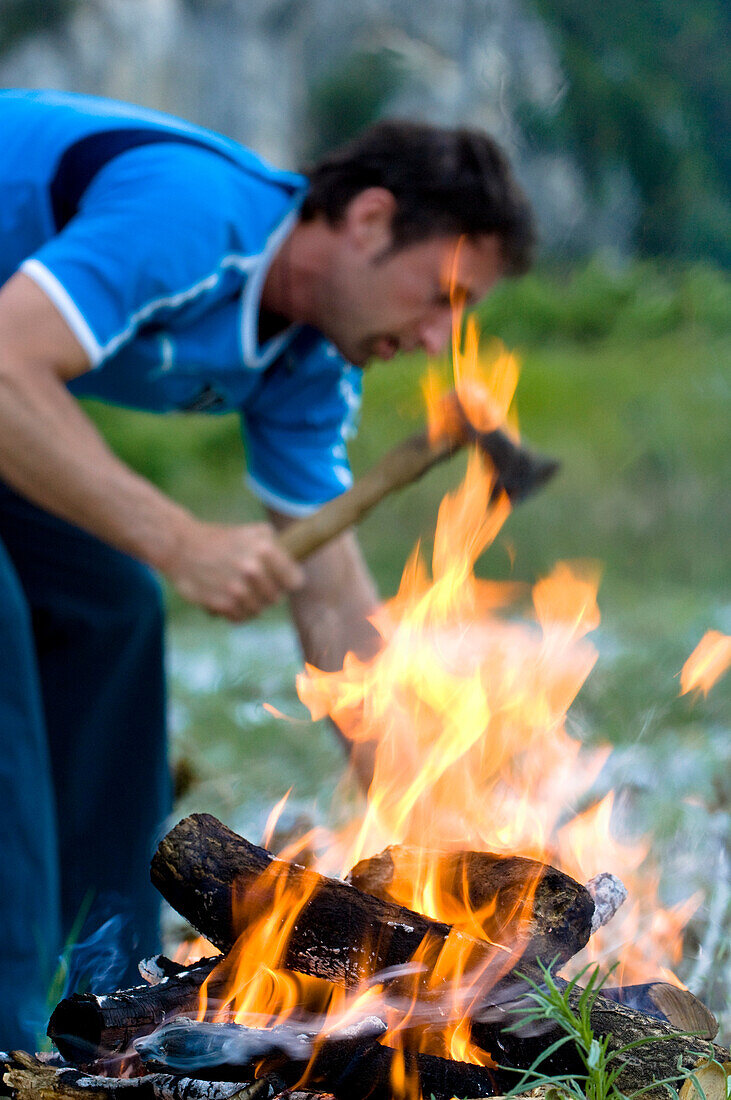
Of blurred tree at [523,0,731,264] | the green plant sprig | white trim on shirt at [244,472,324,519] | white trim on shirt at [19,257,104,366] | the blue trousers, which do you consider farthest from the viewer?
blurred tree at [523,0,731,264]

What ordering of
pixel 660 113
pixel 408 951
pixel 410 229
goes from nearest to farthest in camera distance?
1. pixel 408 951
2. pixel 410 229
3. pixel 660 113

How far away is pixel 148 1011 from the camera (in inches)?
36.6

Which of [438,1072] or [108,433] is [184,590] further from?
[108,433]

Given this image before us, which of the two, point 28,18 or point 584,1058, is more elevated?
point 28,18

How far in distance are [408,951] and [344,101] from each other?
372 inches

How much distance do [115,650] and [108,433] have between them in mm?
6599

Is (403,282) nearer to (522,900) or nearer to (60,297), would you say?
(60,297)

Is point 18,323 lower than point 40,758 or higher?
higher

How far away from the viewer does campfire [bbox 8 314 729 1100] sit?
86 cm

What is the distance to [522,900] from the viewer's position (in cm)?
99

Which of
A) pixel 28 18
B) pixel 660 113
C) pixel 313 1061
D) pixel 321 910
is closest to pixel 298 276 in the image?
pixel 321 910

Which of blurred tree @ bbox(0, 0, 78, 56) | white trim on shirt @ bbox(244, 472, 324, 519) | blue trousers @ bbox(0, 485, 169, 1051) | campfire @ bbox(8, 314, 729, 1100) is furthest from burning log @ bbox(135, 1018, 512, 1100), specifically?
blurred tree @ bbox(0, 0, 78, 56)

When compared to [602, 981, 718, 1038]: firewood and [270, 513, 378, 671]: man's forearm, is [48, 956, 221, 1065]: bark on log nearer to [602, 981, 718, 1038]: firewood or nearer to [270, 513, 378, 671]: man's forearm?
[602, 981, 718, 1038]: firewood

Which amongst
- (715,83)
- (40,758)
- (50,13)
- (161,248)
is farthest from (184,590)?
(50,13)
